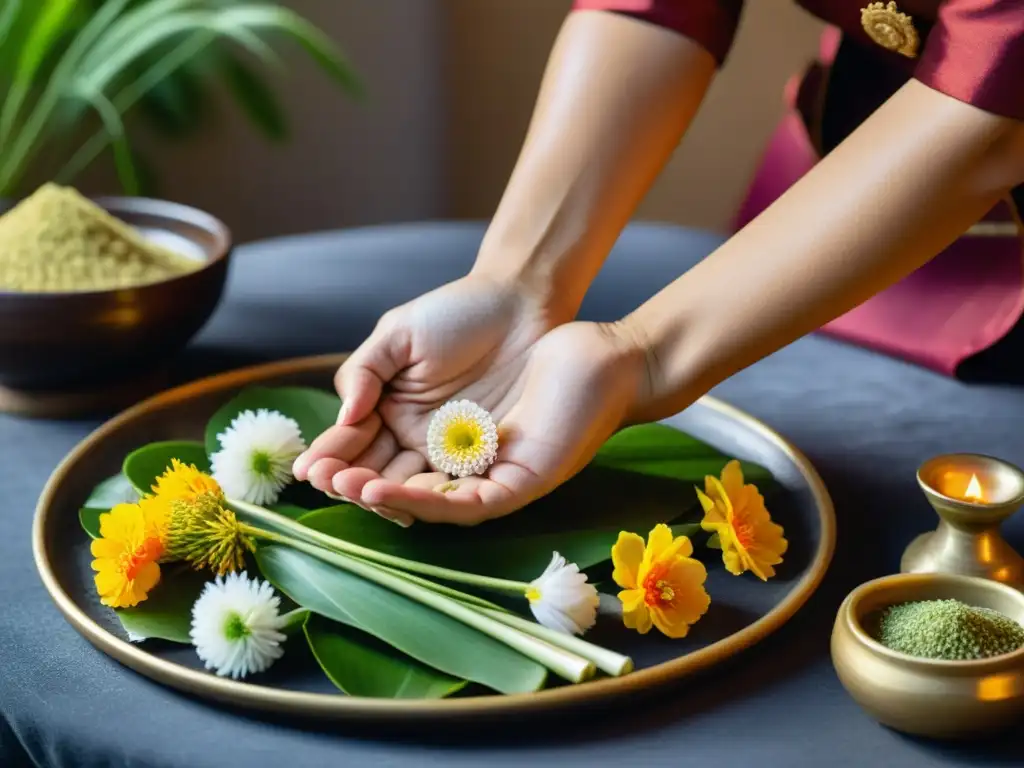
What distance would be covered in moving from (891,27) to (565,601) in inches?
21.4

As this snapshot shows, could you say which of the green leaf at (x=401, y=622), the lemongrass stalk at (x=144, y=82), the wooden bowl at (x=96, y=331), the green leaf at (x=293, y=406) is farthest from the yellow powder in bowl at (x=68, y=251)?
the lemongrass stalk at (x=144, y=82)

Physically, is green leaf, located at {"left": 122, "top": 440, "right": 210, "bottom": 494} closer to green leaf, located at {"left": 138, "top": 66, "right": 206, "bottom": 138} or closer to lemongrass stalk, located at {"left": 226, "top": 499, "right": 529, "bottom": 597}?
lemongrass stalk, located at {"left": 226, "top": 499, "right": 529, "bottom": 597}

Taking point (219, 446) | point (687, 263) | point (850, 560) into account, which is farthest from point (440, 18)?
point (850, 560)

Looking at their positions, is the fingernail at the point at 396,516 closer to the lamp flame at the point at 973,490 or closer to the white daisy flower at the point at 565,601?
the white daisy flower at the point at 565,601

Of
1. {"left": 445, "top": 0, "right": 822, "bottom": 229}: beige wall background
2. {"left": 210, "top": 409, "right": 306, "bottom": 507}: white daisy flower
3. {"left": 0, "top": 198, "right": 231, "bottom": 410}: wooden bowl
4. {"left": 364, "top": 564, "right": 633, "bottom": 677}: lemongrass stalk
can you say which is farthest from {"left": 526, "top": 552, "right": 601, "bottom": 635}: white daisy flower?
{"left": 445, "top": 0, "right": 822, "bottom": 229}: beige wall background

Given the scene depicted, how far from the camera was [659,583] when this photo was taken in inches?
26.4

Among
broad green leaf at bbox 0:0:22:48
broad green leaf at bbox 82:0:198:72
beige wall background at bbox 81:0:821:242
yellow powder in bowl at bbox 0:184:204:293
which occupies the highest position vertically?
broad green leaf at bbox 0:0:22:48

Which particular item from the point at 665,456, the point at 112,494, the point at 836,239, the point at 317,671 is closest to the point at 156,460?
the point at 112,494

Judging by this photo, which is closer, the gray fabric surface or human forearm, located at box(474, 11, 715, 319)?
the gray fabric surface

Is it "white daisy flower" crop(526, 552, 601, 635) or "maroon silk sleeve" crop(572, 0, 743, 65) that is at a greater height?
"maroon silk sleeve" crop(572, 0, 743, 65)

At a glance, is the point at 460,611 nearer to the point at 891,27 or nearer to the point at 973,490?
the point at 973,490

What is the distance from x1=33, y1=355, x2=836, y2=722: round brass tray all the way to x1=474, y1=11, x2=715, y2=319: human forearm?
161mm

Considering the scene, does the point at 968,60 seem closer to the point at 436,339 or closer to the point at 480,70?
the point at 436,339

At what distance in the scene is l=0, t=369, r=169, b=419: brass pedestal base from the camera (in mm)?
978
